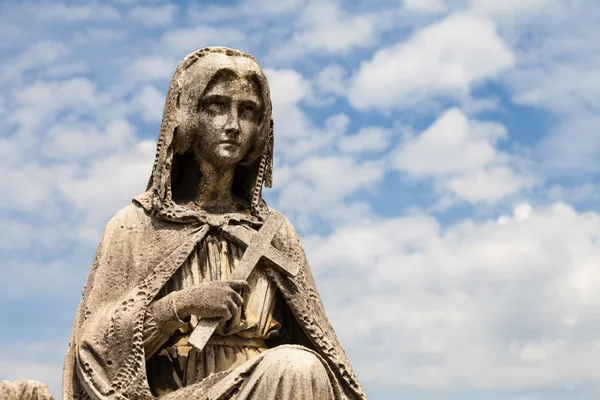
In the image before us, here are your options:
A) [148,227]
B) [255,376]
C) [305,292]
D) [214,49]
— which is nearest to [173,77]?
[214,49]

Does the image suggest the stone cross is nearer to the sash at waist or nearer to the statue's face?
the sash at waist

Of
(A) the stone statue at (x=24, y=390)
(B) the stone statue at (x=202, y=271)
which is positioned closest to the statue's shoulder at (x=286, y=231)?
(B) the stone statue at (x=202, y=271)

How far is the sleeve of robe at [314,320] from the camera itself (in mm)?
12180

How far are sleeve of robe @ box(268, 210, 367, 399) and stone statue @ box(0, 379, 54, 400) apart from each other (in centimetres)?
230

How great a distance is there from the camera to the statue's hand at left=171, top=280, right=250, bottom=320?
458 inches

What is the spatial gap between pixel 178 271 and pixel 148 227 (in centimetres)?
53

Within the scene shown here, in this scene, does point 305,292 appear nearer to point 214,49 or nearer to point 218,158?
point 218,158

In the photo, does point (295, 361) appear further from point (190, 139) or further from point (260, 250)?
point (190, 139)

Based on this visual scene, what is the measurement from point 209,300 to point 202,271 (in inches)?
28.0

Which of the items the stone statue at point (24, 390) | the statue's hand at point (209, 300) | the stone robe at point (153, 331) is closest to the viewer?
the stone robe at point (153, 331)

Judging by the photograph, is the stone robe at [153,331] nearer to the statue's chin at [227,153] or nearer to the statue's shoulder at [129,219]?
the statue's shoulder at [129,219]

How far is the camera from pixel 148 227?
41.0 feet

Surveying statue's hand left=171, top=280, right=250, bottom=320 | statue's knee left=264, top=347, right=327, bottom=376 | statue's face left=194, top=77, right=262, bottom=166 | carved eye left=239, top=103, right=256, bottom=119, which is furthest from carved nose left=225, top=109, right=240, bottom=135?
statue's knee left=264, top=347, right=327, bottom=376

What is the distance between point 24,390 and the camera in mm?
11258
